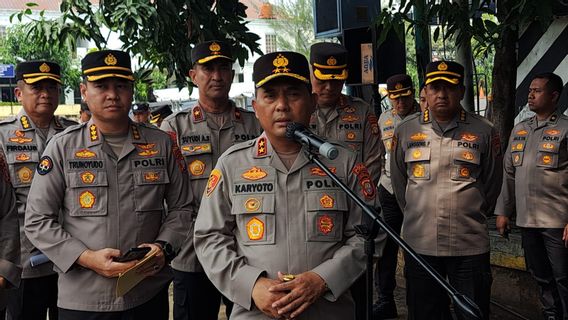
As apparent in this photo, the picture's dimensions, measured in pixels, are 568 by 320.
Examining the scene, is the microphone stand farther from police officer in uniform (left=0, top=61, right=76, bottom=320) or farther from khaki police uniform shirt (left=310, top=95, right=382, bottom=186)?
khaki police uniform shirt (left=310, top=95, right=382, bottom=186)

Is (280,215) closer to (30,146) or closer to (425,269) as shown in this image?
(425,269)

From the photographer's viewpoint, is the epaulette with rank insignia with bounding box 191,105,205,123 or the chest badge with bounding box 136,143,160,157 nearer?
the chest badge with bounding box 136,143,160,157

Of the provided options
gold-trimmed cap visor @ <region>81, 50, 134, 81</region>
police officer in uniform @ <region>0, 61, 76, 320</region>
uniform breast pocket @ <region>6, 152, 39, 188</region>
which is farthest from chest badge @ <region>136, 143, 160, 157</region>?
uniform breast pocket @ <region>6, 152, 39, 188</region>

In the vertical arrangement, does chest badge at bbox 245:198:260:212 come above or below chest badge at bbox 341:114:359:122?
below

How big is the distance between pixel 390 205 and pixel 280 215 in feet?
12.0

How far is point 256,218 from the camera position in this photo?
2.81m

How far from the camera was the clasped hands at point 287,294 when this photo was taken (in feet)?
8.42

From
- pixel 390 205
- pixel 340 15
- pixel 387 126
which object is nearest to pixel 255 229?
pixel 390 205

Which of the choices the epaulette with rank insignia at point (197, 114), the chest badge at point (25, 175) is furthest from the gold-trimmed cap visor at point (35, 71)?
the epaulette with rank insignia at point (197, 114)

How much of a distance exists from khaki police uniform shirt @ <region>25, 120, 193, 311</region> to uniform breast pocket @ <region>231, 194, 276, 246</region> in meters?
0.69

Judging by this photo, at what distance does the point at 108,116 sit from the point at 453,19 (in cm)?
252

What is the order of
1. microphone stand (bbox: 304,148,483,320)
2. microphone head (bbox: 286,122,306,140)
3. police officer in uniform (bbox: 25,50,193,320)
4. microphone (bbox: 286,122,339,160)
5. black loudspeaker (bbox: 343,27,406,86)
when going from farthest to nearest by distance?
1. black loudspeaker (bbox: 343,27,406,86)
2. police officer in uniform (bbox: 25,50,193,320)
3. microphone head (bbox: 286,122,306,140)
4. microphone (bbox: 286,122,339,160)
5. microphone stand (bbox: 304,148,483,320)

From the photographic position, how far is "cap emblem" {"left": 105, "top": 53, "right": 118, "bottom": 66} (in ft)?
11.3

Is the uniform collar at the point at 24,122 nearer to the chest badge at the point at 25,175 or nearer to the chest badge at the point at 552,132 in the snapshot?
the chest badge at the point at 25,175
